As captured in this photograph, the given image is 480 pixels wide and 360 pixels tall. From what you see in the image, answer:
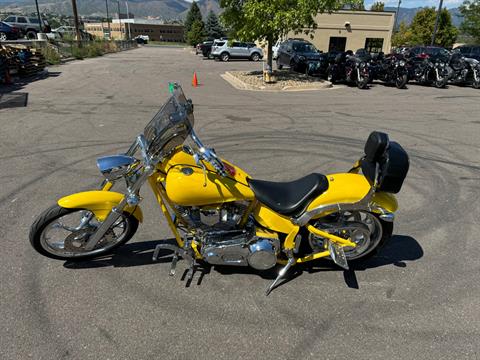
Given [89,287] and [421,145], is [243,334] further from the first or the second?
[421,145]

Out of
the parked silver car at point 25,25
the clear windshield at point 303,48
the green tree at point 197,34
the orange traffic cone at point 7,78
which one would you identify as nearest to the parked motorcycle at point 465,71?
the clear windshield at point 303,48

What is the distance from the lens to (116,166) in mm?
2928

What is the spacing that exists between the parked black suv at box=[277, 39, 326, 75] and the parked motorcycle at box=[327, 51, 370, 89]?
1332 millimetres

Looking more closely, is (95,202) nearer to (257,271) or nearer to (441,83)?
(257,271)

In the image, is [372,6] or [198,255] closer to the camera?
[198,255]

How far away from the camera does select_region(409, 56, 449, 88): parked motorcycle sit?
1574 centimetres

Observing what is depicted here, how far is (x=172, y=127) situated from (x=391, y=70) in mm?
15627

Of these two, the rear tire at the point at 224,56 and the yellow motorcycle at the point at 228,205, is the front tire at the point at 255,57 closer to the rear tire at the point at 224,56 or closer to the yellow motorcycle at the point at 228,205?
the rear tire at the point at 224,56

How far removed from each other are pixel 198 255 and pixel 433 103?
38.6 ft

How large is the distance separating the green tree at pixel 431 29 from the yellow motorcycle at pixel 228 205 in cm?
4751

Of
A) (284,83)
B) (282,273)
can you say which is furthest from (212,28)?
(282,273)

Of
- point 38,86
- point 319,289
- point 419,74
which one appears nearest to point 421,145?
point 319,289

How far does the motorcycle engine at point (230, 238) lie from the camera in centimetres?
304

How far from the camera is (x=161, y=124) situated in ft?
9.41
